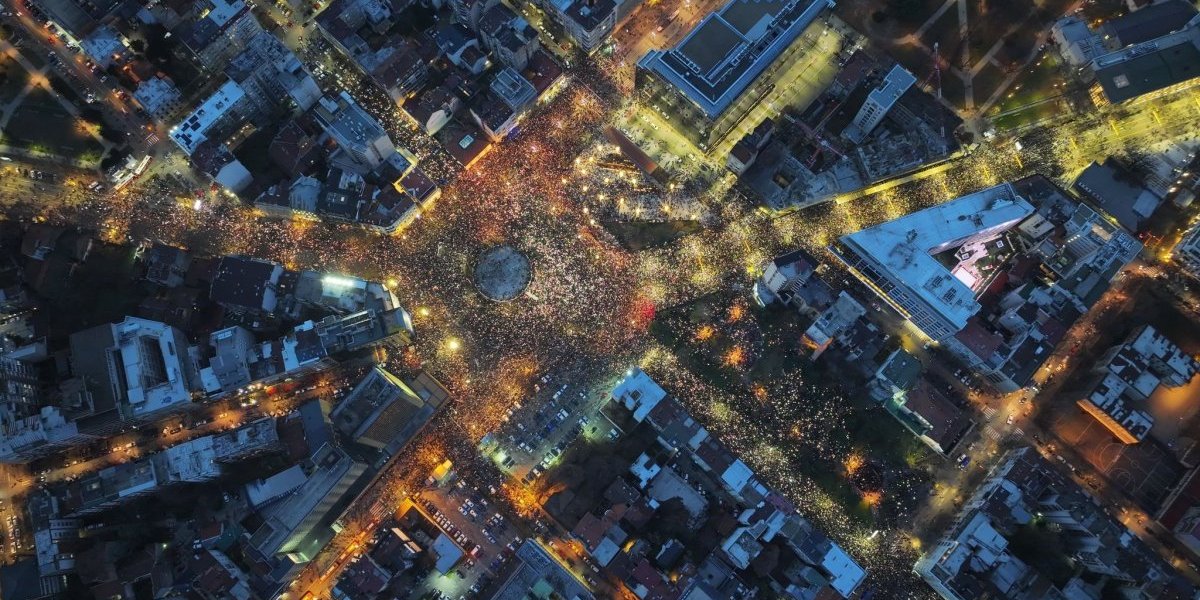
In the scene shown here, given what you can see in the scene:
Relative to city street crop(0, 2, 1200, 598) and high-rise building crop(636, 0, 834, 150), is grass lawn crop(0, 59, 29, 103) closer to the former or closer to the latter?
city street crop(0, 2, 1200, 598)

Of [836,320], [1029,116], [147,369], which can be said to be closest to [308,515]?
[147,369]

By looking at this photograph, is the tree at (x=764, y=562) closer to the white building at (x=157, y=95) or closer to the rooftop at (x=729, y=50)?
the rooftop at (x=729, y=50)

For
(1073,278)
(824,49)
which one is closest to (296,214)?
(824,49)

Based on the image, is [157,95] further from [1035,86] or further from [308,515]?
[1035,86]

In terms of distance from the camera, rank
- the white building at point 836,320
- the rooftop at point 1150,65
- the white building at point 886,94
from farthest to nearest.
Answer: the rooftop at point 1150,65 → the white building at point 886,94 → the white building at point 836,320

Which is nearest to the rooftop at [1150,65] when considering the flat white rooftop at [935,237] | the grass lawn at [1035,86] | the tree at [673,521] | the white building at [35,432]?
the grass lawn at [1035,86]

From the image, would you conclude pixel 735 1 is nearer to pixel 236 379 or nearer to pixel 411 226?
pixel 411 226
